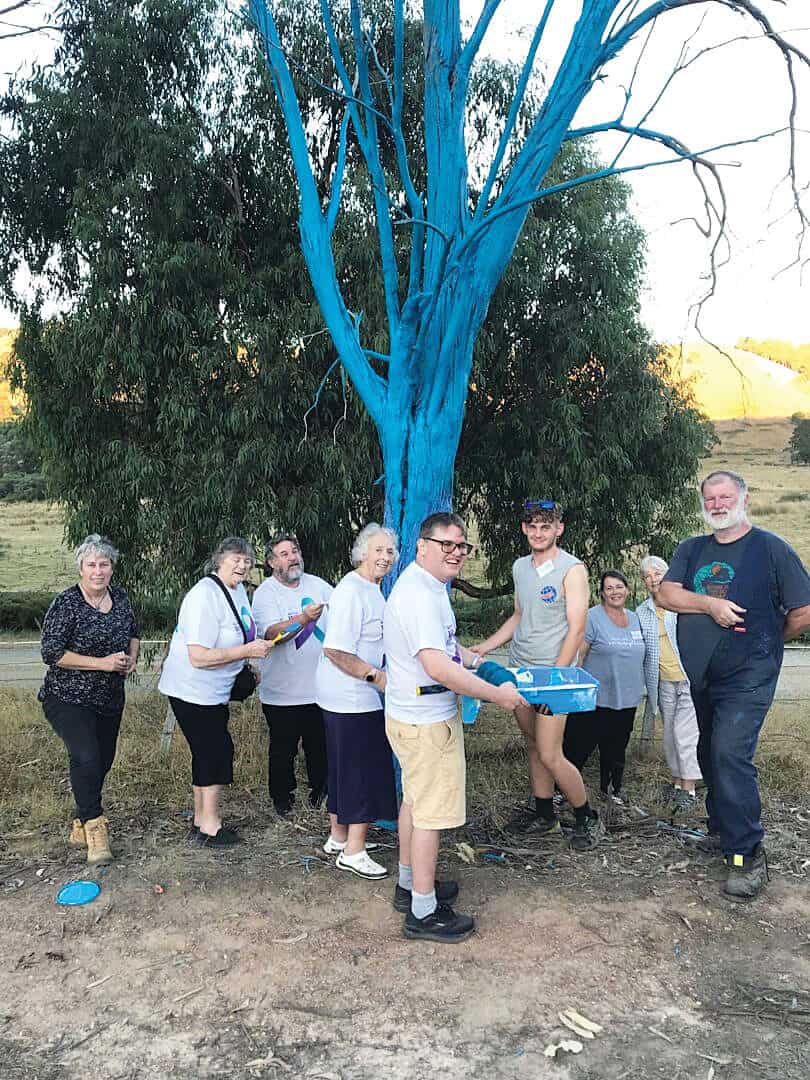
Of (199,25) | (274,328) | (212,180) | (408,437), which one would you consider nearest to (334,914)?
(408,437)

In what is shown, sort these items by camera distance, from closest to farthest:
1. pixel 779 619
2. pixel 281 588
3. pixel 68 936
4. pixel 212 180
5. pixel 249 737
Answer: pixel 68 936 < pixel 779 619 < pixel 281 588 < pixel 249 737 < pixel 212 180

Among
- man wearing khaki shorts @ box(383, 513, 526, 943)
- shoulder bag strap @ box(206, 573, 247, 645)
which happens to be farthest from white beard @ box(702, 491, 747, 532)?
shoulder bag strap @ box(206, 573, 247, 645)

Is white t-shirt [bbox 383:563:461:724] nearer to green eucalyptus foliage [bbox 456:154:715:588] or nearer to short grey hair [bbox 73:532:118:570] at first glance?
short grey hair [bbox 73:532:118:570]

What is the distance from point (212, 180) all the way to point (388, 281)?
260 centimetres

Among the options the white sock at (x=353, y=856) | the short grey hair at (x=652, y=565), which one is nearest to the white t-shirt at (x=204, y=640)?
the white sock at (x=353, y=856)

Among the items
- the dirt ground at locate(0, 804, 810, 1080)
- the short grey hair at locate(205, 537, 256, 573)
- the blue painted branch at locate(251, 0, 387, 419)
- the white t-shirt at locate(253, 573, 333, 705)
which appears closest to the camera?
the dirt ground at locate(0, 804, 810, 1080)

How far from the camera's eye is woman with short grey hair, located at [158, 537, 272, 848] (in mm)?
4230

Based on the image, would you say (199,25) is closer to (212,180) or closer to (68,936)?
(212,180)

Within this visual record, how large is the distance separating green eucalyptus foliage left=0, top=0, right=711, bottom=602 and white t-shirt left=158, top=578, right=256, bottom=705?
261cm

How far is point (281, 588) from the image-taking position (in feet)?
15.7

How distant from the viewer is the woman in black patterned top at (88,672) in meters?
4.22

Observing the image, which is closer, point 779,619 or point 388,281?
point 779,619

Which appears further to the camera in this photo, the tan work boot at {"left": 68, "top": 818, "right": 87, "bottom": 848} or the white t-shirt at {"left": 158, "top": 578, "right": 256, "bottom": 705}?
the tan work boot at {"left": 68, "top": 818, "right": 87, "bottom": 848}

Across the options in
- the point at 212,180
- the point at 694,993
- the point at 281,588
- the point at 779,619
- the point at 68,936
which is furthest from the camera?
the point at 212,180
